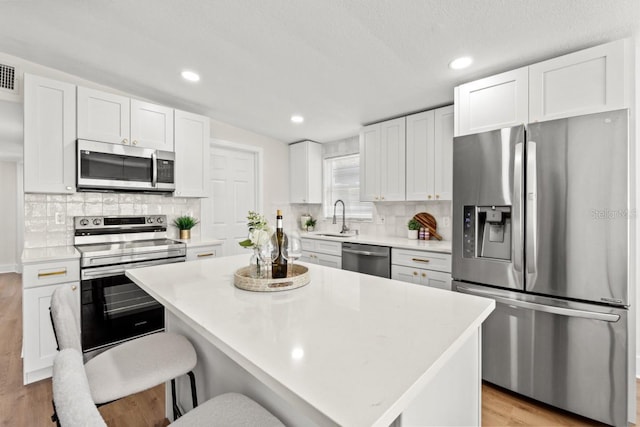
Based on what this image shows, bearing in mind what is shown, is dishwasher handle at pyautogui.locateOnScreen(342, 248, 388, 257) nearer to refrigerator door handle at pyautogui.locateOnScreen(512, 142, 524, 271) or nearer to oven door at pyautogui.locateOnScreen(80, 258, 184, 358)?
refrigerator door handle at pyautogui.locateOnScreen(512, 142, 524, 271)

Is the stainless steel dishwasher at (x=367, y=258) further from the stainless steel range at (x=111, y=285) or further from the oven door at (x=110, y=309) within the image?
the oven door at (x=110, y=309)

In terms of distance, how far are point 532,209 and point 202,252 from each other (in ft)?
9.56

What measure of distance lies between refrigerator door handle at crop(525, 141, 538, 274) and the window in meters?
2.17

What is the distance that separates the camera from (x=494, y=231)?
211 cm

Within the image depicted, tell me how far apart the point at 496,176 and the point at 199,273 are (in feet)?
6.71

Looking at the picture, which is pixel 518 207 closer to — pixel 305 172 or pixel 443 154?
pixel 443 154

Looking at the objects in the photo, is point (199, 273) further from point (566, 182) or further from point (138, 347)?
point (566, 182)

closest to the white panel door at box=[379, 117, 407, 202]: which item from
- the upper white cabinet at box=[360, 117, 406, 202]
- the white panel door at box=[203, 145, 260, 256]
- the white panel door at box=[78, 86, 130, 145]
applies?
the upper white cabinet at box=[360, 117, 406, 202]

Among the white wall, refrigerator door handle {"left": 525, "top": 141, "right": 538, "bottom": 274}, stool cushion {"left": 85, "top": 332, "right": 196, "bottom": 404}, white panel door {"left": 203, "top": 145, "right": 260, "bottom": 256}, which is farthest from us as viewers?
the white wall

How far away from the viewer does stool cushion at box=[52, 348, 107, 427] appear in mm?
508

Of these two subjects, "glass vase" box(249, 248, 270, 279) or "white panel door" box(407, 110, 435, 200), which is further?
"white panel door" box(407, 110, 435, 200)

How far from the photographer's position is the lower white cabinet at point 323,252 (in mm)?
3510

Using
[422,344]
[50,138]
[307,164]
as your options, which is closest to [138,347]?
[422,344]

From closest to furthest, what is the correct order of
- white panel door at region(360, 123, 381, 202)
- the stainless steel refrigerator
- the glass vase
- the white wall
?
the glass vase
the stainless steel refrigerator
white panel door at region(360, 123, 381, 202)
the white wall
